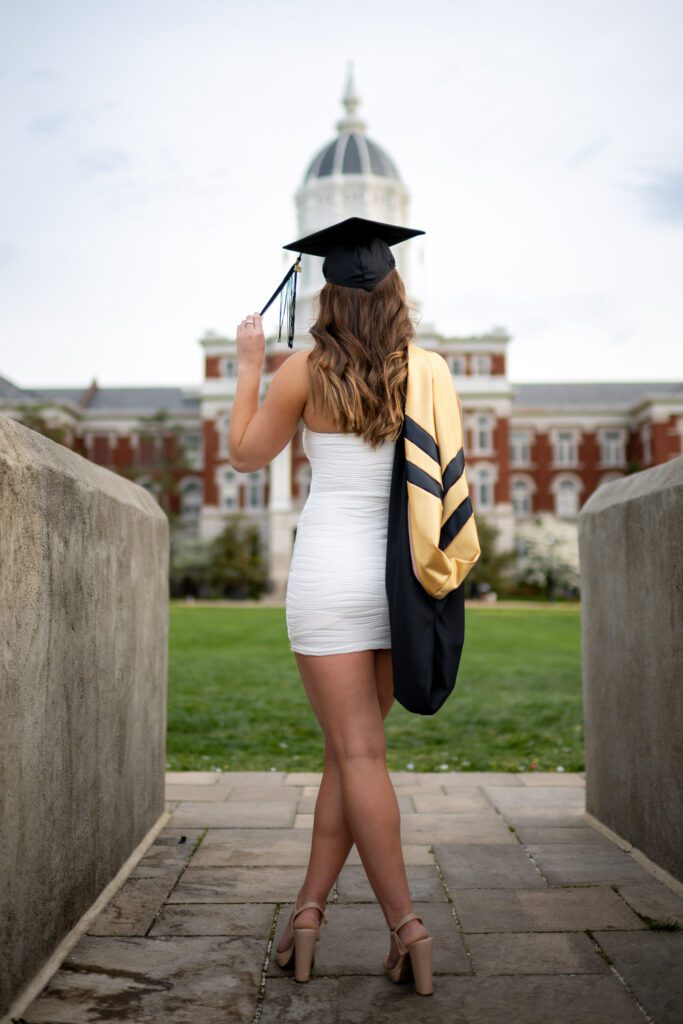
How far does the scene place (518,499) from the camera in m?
49.8

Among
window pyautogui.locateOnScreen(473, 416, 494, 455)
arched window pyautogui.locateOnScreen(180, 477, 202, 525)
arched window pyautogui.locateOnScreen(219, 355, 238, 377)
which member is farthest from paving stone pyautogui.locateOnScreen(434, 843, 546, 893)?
arched window pyautogui.locateOnScreen(180, 477, 202, 525)

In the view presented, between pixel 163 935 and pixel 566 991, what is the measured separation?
1.15 metres

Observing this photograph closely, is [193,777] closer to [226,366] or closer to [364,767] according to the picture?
[364,767]

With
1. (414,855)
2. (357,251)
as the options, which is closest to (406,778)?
(414,855)

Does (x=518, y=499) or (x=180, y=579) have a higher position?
(x=518, y=499)

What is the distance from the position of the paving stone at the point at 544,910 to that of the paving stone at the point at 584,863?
125 millimetres

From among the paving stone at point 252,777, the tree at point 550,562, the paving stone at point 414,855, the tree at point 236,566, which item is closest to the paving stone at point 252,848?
the paving stone at point 414,855

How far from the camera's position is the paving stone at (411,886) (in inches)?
123

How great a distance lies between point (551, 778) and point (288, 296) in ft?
11.1

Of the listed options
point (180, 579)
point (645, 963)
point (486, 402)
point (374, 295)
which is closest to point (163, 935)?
point (645, 963)

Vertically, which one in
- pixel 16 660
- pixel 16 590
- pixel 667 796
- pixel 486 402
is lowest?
pixel 667 796

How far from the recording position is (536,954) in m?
2.62

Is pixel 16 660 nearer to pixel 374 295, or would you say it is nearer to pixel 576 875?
pixel 374 295

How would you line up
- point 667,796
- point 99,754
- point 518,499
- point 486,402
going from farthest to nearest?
point 518,499, point 486,402, point 667,796, point 99,754
